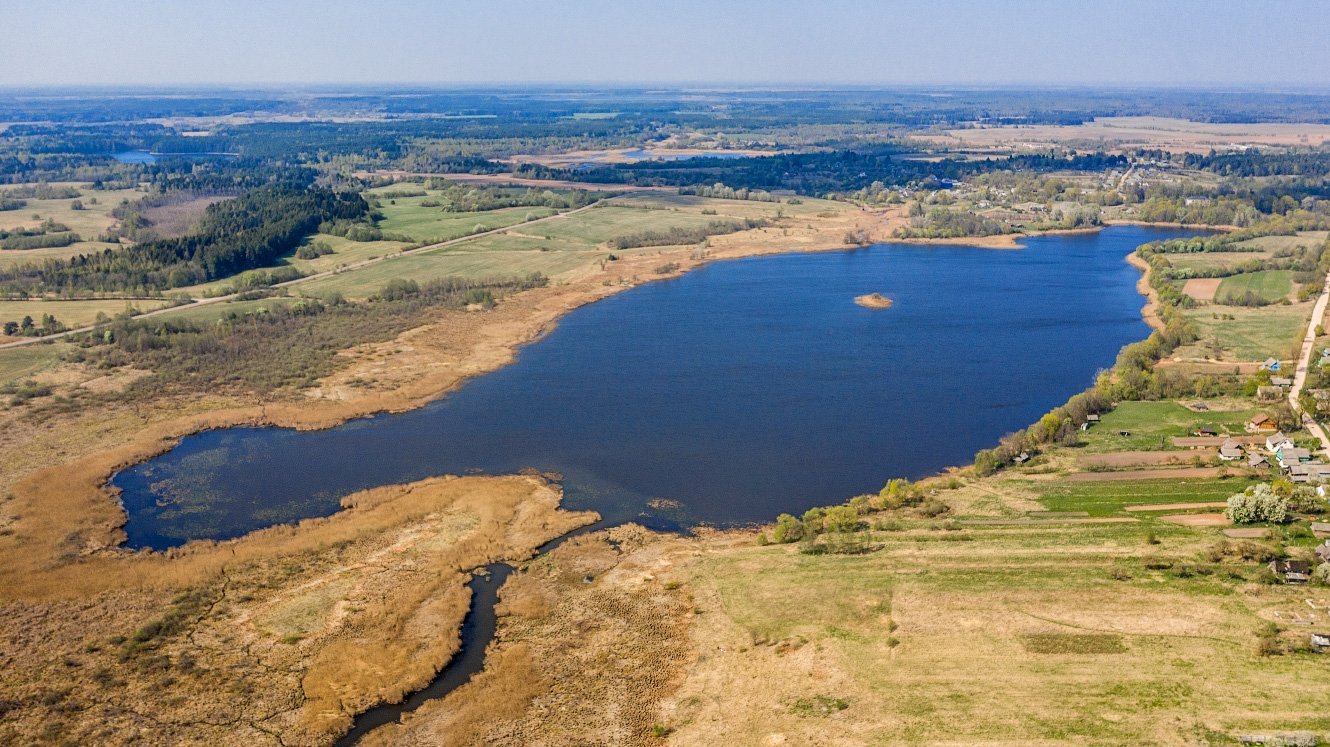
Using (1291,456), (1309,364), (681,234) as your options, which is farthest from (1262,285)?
(681,234)

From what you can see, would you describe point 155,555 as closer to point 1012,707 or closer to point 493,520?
point 493,520

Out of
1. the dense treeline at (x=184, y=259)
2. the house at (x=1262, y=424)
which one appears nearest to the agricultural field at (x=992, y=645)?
the house at (x=1262, y=424)

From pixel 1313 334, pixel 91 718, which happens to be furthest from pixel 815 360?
pixel 91 718

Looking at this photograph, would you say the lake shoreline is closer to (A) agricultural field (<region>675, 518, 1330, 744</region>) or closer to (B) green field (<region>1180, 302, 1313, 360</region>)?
(B) green field (<region>1180, 302, 1313, 360</region>)

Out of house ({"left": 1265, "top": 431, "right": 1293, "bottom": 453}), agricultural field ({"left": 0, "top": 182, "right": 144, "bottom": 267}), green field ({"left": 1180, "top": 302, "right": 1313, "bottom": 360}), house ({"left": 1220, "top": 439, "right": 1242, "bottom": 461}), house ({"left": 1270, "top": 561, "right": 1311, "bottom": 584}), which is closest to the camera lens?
house ({"left": 1270, "top": 561, "right": 1311, "bottom": 584})

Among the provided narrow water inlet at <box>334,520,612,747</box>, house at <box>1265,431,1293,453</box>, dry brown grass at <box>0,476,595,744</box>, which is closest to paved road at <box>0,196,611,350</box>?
dry brown grass at <box>0,476,595,744</box>

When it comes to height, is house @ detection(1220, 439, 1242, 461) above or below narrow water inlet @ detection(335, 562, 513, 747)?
above

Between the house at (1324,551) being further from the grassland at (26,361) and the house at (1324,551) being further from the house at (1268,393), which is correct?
the grassland at (26,361)

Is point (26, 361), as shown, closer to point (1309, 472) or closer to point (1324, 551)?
point (1324, 551)
